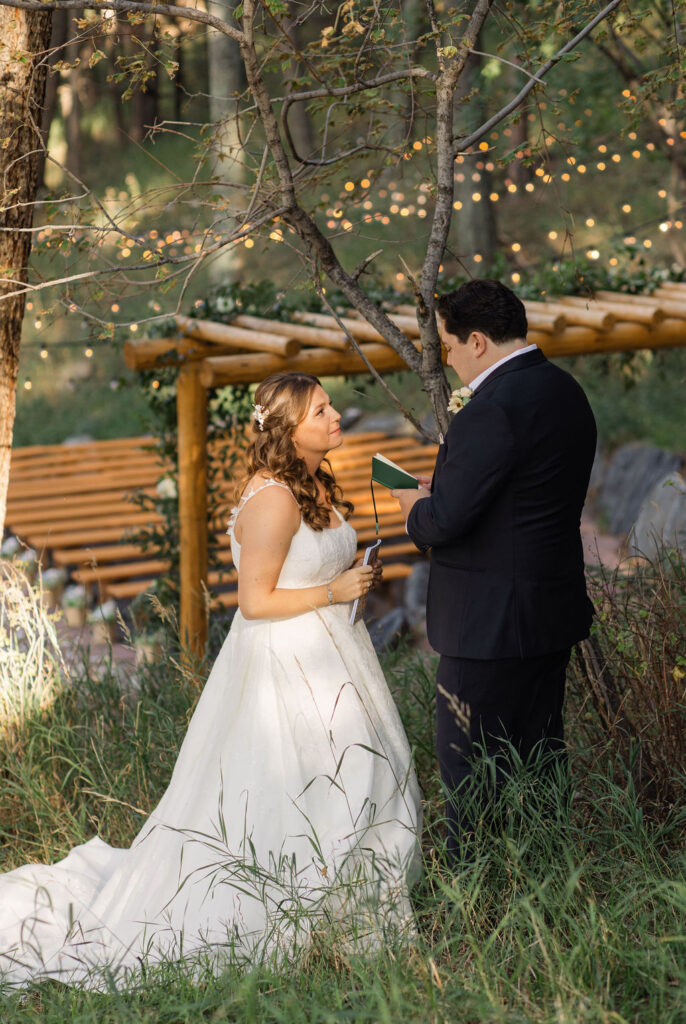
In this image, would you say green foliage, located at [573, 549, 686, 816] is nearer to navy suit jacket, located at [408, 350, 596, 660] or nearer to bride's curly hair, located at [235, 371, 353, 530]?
navy suit jacket, located at [408, 350, 596, 660]

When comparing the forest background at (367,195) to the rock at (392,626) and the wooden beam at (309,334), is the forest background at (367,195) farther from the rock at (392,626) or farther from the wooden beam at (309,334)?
the rock at (392,626)

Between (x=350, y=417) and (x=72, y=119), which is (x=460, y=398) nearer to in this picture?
(x=350, y=417)


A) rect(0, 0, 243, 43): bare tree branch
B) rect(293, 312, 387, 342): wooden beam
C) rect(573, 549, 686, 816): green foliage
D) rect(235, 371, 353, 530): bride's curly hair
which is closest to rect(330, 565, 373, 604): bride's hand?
rect(235, 371, 353, 530): bride's curly hair

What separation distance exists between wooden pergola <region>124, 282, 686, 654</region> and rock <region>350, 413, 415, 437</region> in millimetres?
7111

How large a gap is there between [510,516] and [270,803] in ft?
3.81

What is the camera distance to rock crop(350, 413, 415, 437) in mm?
14195

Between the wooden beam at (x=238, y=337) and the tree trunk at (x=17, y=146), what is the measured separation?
60.1 inches

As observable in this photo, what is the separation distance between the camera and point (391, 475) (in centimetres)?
347

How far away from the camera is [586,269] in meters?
7.51

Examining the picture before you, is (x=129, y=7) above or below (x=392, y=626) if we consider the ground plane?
above

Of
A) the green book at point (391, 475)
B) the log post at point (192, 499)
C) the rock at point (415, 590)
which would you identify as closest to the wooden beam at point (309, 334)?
the log post at point (192, 499)

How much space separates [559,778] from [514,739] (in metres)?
0.19

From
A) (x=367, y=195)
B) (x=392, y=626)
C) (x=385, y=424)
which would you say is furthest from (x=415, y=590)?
(x=367, y=195)

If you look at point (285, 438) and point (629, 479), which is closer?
point (285, 438)
